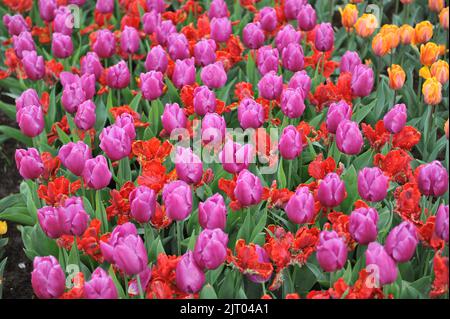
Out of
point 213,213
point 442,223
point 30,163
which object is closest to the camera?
point 442,223

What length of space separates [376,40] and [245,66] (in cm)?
80

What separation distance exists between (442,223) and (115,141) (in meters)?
1.19

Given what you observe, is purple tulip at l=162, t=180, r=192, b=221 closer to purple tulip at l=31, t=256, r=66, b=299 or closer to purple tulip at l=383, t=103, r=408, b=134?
purple tulip at l=31, t=256, r=66, b=299

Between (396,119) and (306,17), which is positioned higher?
(306,17)

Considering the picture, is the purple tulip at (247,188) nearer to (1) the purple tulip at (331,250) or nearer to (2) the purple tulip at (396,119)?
(1) the purple tulip at (331,250)

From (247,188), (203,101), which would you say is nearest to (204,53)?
(203,101)

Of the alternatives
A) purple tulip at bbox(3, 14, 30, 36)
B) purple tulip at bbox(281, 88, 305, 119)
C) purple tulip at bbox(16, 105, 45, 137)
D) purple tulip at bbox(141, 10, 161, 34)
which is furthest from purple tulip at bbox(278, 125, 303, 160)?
purple tulip at bbox(3, 14, 30, 36)

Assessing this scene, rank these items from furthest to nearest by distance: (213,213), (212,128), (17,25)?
(17,25) → (212,128) → (213,213)

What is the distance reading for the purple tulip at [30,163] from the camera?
9.25ft

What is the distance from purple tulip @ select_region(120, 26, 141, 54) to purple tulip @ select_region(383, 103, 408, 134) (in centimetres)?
140

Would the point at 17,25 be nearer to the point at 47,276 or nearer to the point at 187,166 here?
the point at 187,166

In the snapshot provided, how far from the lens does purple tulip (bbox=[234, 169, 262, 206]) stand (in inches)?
103

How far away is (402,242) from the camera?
Result: 2320mm
